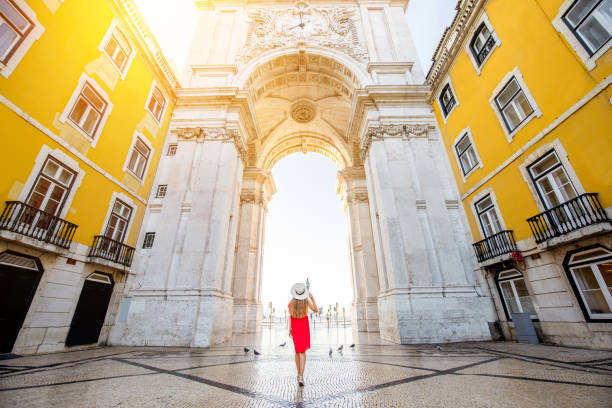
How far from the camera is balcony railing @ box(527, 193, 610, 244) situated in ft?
19.1

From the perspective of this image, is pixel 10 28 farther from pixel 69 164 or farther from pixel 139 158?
pixel 139 158

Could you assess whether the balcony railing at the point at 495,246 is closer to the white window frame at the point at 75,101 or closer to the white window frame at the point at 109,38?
the white window frame at the point at 75,101

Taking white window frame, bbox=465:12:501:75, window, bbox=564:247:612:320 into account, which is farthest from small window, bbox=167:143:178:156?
window, bbox=564:247:612:320

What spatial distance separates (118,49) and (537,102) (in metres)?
14.8

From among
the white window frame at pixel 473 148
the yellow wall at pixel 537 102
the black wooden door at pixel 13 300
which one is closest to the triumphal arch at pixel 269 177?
the white window frame at pixel 473 148

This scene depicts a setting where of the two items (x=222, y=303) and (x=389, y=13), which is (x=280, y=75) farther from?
(x=222, y=303)

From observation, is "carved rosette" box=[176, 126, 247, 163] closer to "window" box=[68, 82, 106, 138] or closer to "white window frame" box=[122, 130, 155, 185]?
"white window frame" box=[122, 130, 155, 185]

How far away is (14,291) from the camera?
20.4 ft

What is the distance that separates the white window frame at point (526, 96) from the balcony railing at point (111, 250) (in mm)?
14172

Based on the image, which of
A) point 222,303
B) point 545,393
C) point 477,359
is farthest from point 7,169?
point 477,359

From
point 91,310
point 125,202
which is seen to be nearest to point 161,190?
point 125,202

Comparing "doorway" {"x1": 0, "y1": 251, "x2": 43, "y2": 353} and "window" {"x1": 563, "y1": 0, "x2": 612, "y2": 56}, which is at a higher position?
"window" {"x1": 563, "y1": 0, "x2": 612, "y2": 56}

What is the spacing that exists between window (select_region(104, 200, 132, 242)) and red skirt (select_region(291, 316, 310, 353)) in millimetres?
8401

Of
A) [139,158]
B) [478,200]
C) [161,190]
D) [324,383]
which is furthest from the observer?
[161,190]
